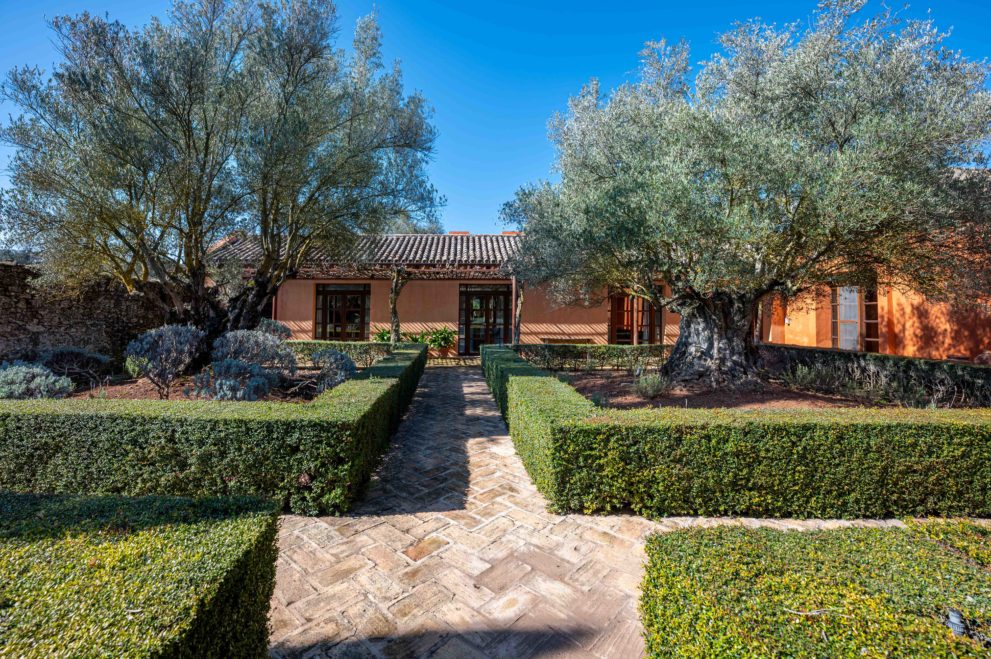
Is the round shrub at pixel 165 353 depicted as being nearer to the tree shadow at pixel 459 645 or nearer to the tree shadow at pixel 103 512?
the tree shadow at pixel 103 512

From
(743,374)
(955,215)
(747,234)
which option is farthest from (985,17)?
(743,374)

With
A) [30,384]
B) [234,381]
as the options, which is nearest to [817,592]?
[234,381]

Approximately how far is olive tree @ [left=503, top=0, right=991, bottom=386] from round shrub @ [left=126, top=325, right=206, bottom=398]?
621 cm

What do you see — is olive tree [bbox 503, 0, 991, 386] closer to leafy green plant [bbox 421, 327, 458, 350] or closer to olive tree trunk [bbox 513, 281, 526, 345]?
olive tree trunk [bbox 513, 281, 526, 345]

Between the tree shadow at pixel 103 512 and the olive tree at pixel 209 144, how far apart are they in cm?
518

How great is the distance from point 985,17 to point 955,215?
2.45m

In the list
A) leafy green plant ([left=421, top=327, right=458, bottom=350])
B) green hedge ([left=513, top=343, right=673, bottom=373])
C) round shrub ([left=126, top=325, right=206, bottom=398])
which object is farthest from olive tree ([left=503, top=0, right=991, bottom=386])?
leafy green plant ([left=421, top=327, right=458, bottom=350])

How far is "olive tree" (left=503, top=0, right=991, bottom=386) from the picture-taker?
452 centimetres

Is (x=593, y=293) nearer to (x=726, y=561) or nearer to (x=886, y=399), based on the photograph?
(x=886, y=399)

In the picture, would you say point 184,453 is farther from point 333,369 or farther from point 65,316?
point 65,316

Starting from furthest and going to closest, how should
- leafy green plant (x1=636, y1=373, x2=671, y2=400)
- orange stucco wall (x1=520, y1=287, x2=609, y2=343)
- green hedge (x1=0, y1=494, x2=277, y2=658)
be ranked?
orange stucco wall (x1=520, y1=287, x2=609, y2=343) → leafy green plant (x1=636, y1=373, x2=671, y2=400) → green hedge (x1=0, y1=494, x2=277, y2=658)

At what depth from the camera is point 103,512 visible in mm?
1825

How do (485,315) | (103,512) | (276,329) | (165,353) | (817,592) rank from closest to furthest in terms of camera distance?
(817,592), (103,512), (165,353), (276,329), (485,315)

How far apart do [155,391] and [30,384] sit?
4.20ft
